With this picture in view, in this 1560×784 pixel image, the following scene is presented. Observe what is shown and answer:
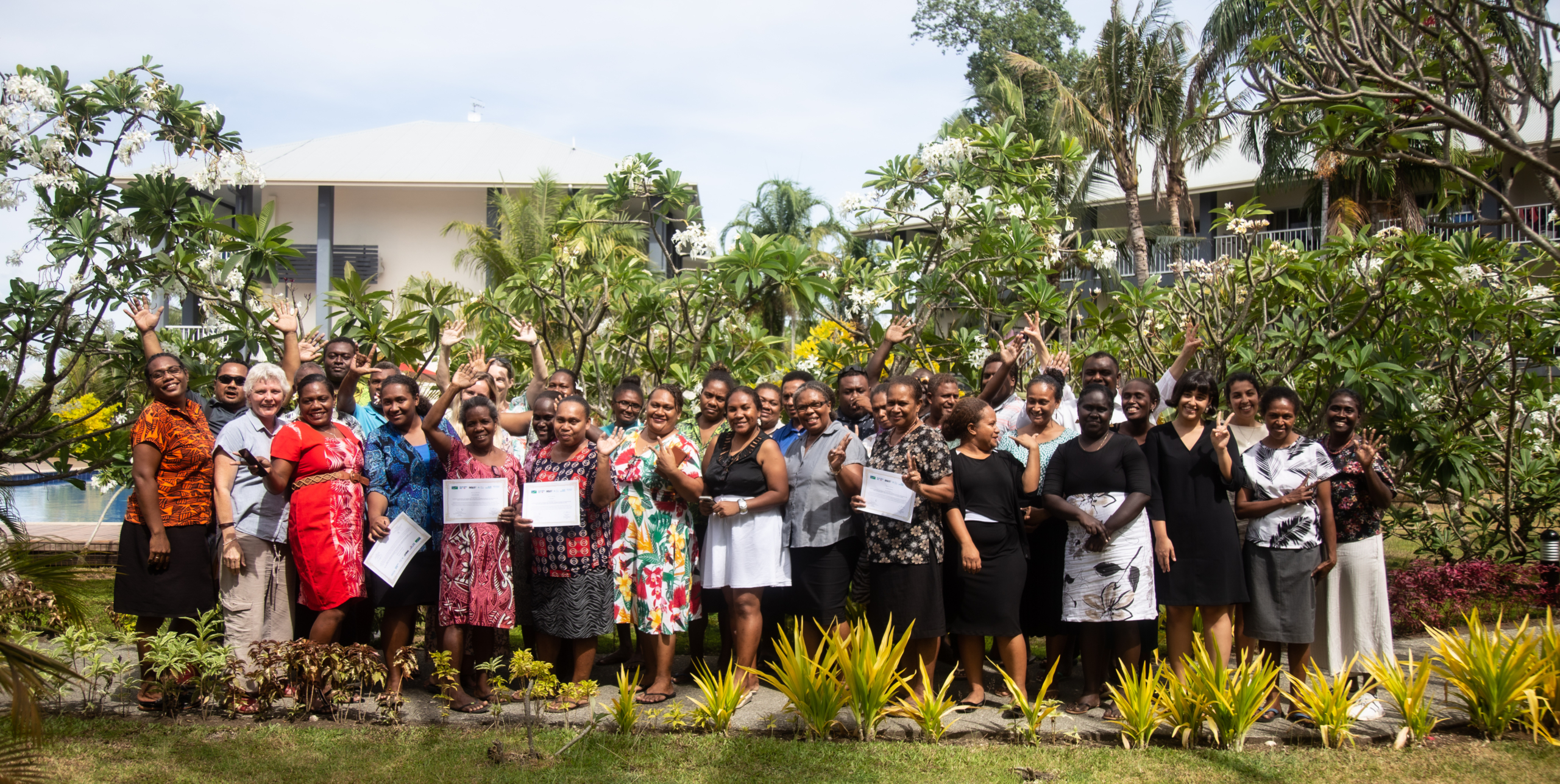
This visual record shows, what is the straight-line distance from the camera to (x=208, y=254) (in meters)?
7.07

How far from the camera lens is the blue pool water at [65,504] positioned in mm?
18094

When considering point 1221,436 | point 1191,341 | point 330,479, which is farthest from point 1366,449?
point 330,479

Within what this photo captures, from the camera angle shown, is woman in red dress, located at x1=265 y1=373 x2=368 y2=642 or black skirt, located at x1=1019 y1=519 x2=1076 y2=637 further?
black skirt, located at x1=1019 y1=519 x2=1076 y2=637

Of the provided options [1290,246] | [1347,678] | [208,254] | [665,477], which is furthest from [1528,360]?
[208,254]

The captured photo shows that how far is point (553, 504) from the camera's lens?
5.42 metres

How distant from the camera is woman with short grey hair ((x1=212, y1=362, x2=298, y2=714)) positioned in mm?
5438

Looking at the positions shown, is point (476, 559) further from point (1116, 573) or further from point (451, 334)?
point (1116, 573)

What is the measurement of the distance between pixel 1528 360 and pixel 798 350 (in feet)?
26.0

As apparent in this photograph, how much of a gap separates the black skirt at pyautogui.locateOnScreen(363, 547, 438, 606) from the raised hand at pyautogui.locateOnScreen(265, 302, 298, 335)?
5.38 ft

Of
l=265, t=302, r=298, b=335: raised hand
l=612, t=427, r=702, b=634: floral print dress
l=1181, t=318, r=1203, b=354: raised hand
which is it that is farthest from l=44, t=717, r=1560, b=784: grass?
l=265, t=302, r=298, b=335: raised hand

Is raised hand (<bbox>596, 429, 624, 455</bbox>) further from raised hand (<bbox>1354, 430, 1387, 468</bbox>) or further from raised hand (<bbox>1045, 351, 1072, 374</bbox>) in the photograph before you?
raised hand (<bbox>1354, 430, 1387, 468</bbox>)

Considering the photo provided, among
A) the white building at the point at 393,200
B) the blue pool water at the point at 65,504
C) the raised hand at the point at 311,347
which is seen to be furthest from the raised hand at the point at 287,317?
the white building at the point at 393,200

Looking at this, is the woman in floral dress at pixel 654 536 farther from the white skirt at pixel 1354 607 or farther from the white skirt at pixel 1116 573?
the white skirt at pixel 1354 607

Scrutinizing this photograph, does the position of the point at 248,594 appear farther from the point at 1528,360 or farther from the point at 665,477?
the point at 1528,360
